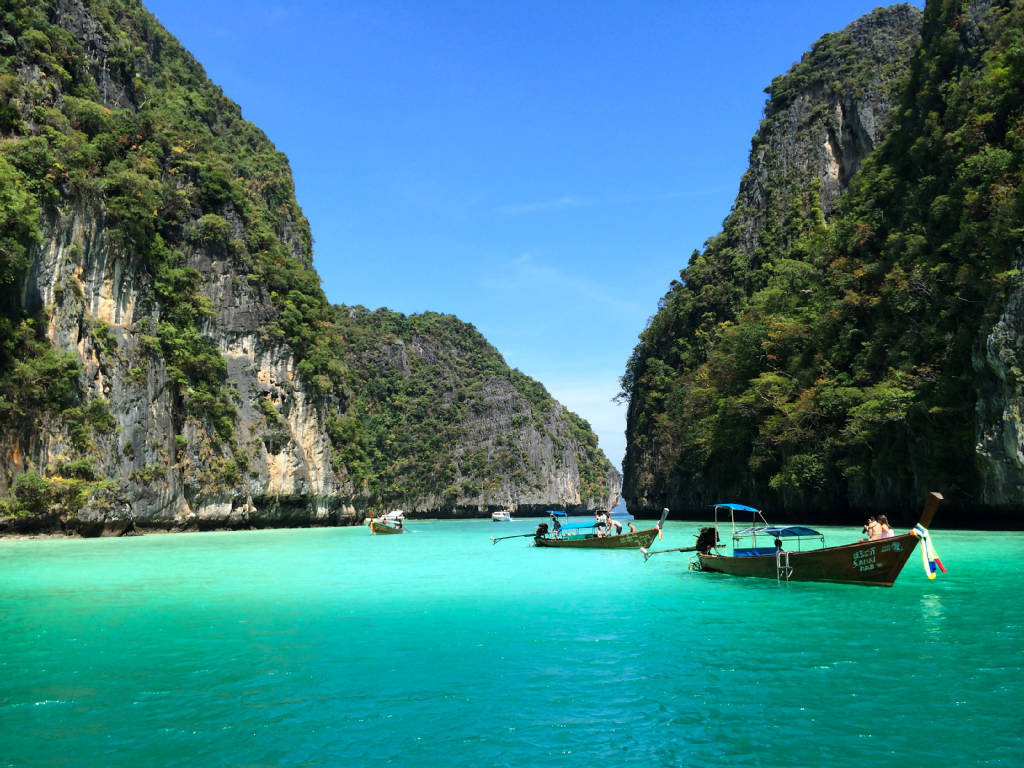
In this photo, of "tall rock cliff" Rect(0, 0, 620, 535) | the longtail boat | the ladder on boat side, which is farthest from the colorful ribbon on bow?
"tall rock cliff" Rect(0, 0, 620, 535)

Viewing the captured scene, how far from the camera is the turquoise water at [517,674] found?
6.13m

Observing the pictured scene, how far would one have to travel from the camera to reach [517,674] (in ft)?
28.3

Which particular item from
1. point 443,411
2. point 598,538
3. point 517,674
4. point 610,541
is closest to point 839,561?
point 517,674

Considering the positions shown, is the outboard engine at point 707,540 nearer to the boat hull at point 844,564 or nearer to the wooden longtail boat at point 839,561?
the wooden longtail boat at point 839,561

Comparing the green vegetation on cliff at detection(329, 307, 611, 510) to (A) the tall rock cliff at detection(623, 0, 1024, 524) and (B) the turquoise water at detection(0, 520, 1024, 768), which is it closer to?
(A) the tall rock cliff at detection(623, 0, 1024, 524)

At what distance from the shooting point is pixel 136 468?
3625 cm

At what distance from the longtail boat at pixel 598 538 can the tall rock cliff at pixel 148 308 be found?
65.6 ft

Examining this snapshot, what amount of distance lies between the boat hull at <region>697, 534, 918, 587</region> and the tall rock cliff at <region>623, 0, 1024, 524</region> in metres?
14.0

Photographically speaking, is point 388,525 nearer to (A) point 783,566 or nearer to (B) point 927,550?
(A) point 783,566

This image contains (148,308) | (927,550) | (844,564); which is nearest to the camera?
(927,550)

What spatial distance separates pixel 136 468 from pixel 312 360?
2012 centimetres

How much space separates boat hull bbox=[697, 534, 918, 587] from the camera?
46.0 ft

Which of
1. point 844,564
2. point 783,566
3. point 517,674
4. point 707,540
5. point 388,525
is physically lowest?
point 388,525

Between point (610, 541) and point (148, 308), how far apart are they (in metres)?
28.6
